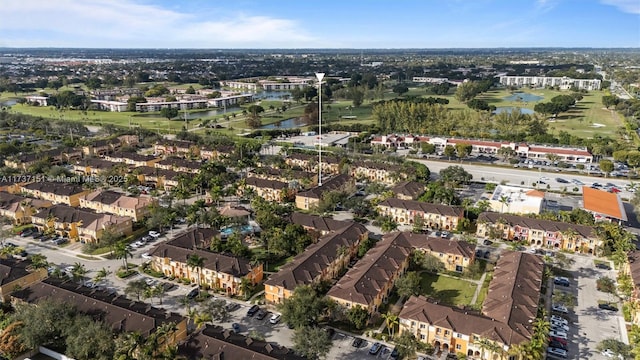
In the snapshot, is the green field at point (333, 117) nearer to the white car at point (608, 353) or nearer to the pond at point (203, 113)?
the pond at point (203, 113)

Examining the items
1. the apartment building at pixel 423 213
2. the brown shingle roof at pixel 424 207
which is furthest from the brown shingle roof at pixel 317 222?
the brown shingle roof at pixel 424 207

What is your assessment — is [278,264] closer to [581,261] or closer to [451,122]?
[581,261]

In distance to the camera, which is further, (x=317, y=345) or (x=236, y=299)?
(x=236, y=299)

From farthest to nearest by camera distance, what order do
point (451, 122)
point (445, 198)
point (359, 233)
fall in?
point (451, 122), point (445, 198), point (359, 233)

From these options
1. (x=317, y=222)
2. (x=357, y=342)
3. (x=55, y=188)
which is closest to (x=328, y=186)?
(x=317, y=222)

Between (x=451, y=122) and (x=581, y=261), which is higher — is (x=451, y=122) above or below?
above

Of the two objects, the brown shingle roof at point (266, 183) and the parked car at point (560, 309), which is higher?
the brown shingle roof at point (266, 183)

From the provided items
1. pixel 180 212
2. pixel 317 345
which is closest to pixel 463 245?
pixel 317 345

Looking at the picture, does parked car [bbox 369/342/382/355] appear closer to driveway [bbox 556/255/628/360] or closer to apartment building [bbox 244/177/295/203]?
driveway [bbox 556/255/628/360]

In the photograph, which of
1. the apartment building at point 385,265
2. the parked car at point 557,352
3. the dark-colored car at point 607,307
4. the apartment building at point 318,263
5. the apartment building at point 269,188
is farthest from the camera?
the apartment building at point 269,188
